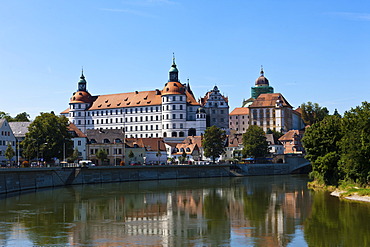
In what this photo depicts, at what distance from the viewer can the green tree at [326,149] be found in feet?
232

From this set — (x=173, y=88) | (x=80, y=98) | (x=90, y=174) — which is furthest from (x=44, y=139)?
(x=80, y=98)

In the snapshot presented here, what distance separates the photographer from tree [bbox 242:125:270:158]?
128250 millimetres

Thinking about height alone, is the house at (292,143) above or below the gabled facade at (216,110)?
below

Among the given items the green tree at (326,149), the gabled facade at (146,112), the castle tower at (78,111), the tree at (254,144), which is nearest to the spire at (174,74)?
the gabled facade at (146,112)

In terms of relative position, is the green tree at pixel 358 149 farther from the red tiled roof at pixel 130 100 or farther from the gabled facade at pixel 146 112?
the red tiled roof at pixel 130 100

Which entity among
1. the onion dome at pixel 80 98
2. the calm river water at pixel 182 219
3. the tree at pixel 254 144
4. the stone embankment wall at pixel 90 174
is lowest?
the calm river water at pixel 182 219

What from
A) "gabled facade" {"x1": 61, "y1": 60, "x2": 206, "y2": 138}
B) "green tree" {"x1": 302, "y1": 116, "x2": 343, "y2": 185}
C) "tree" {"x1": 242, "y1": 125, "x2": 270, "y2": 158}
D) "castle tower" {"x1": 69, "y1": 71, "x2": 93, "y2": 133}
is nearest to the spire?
"gabled facade" {"x1": 61, "y1": 60, "x2": 206, "y2": 138}

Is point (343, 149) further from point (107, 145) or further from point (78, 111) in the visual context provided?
point (78, 111)

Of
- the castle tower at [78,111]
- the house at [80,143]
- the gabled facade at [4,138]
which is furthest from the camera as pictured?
the castle tower at [78,111]

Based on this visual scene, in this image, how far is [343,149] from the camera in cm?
6444

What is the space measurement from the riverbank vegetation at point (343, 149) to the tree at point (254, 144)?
47.8m

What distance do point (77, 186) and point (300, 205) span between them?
3975 cm

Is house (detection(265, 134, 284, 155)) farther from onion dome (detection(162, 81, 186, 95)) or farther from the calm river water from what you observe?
the calm river water

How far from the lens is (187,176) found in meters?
107
